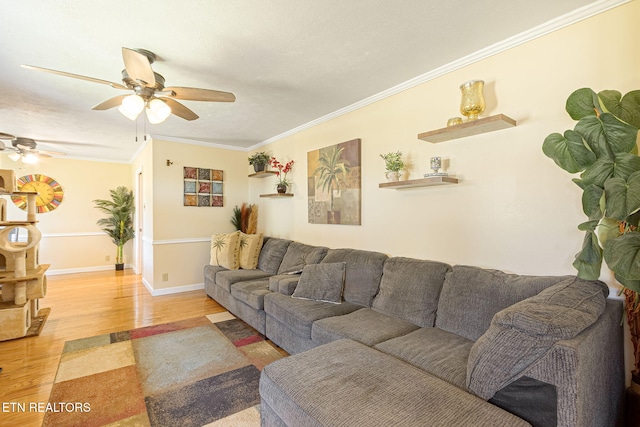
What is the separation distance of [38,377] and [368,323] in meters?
2.52

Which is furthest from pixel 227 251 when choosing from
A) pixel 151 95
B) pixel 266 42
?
pixel 266 42

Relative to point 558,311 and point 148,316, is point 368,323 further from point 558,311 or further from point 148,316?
point 148,316

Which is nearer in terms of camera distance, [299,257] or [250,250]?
[299,257]

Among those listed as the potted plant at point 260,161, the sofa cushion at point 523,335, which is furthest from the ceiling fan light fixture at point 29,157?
the sofa cushion at point 523,335

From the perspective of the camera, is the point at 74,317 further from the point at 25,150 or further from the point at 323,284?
the point at 323,284

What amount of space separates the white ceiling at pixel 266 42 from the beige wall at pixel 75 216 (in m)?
3.34

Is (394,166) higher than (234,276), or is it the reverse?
(394,166)

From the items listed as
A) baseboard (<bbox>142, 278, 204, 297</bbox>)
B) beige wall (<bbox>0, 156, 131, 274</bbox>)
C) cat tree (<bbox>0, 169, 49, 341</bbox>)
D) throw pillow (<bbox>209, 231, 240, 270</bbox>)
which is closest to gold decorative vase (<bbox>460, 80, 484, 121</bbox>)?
throw pillow (<bbox>209, 231, 240, 270</bbox>)

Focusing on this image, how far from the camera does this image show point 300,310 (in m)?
2.37

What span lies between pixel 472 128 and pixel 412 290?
4.05 feet

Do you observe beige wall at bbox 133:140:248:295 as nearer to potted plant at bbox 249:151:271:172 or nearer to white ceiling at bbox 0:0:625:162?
potted plant at bbox 249:151:271:172

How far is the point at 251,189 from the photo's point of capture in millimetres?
5211

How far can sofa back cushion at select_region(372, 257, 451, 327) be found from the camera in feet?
6.97

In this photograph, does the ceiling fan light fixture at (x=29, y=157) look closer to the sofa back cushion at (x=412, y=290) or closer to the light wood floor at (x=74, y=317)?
the light wood floor at (x=74, y=317)
